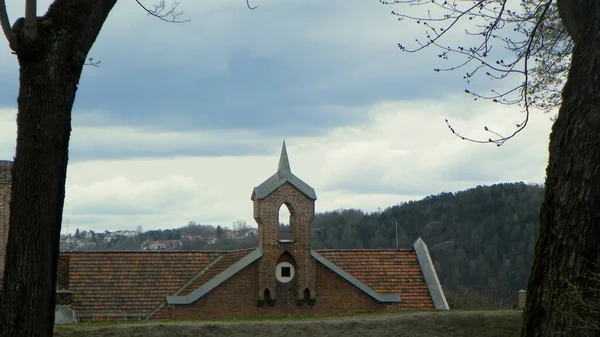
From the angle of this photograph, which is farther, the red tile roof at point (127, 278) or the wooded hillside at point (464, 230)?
the wooded hillside at point (464, 230)

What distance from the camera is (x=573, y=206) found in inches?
307

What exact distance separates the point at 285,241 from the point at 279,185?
232cm

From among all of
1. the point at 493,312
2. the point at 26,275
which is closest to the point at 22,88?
the point at 26,275

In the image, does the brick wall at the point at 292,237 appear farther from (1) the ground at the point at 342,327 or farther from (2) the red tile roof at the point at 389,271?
(1) the ground at the point at 342,327

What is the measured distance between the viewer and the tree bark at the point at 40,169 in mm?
7734

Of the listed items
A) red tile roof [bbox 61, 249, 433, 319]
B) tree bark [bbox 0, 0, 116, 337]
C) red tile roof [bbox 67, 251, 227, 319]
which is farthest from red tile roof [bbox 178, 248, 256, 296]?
tree bark [bbox 0, 0, 116, 337]

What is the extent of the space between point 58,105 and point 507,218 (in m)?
76.9

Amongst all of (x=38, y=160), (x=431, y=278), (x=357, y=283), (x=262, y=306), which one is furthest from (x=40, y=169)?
(x=431, y=278)

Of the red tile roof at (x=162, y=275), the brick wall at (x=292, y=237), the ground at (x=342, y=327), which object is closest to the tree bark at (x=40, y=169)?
the ground at (x=342, y=327)

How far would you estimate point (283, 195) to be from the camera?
33781mm

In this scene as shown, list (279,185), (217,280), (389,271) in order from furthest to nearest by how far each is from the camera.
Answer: (389,271) → (279,185) → (217,280)

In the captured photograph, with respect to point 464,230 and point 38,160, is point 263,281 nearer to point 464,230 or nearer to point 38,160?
point 38,160

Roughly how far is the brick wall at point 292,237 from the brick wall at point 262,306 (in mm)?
344

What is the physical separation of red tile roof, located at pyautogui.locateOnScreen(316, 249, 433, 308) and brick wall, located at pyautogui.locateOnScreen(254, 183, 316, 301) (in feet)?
5.16
